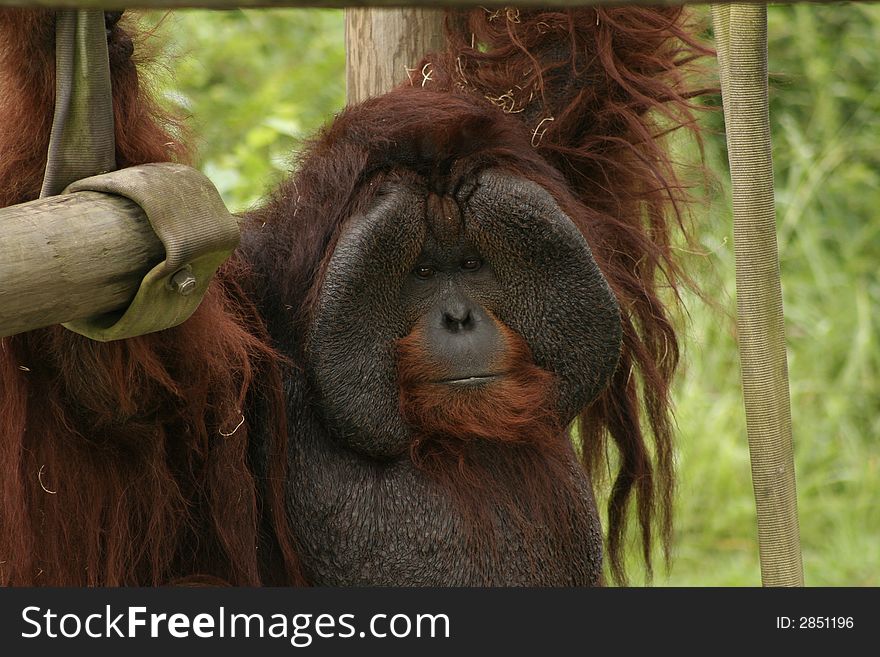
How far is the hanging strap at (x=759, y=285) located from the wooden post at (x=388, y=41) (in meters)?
Result: 0.87

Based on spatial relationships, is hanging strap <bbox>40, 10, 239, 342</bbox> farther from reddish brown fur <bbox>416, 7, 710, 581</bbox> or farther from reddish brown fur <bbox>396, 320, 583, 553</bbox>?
reddish brown fur <bbox>416, 7, 710, 581</bbox>

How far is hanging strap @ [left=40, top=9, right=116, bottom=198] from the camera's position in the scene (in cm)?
191

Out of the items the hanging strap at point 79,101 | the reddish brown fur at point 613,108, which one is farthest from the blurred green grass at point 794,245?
the hanging strap at point 79,101

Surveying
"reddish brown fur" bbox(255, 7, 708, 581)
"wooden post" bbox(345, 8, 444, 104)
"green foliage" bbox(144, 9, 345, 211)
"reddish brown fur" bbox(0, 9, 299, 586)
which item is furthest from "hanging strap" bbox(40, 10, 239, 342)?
"green foliage" bbox(144, 9, 345, 211)

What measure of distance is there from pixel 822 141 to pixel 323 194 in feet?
15.6

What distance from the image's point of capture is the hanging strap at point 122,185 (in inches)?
72.9

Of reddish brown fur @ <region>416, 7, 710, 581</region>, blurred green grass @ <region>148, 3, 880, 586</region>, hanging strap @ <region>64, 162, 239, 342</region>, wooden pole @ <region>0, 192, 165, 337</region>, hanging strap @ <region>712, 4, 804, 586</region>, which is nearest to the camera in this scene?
wooden pole @ <region>0, 192, 165, 337</region>

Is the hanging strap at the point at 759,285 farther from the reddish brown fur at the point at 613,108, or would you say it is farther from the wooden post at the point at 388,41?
the wooden post at the point at 388,41

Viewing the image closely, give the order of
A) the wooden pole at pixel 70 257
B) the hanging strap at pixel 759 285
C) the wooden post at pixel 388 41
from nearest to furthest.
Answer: the wooden pole at pixel 70 257, the hanging strap at pixel 759 285, the wooden post at pixel 388 41

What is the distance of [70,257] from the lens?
1714mm

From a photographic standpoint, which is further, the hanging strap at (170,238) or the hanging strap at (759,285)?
the hanging strap at (759,285)

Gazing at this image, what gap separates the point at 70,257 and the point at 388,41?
172cm

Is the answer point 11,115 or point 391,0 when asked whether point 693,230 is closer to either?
point 11,115

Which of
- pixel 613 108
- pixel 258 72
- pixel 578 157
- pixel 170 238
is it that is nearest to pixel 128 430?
pixel 170 238
